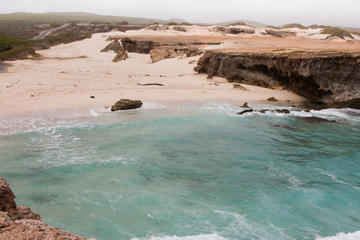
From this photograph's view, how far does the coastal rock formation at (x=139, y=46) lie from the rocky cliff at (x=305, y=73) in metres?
10.9

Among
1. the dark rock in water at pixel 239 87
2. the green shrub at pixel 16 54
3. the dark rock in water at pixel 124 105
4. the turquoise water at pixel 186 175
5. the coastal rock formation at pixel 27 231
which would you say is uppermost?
the coastal rock formation at pixel 27 231

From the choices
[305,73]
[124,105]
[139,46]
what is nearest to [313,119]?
[305,73]

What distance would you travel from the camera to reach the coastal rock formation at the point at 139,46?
2694 centimetres

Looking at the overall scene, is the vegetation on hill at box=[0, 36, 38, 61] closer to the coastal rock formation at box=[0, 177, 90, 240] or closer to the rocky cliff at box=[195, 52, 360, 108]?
the rocky cliff at box=[195, 52, 360, 108]

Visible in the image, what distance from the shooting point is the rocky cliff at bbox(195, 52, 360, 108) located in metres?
12.2

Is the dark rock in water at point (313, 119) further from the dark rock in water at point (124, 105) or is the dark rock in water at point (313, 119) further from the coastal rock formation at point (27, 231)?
the coastal rock formation at point (27, 231)

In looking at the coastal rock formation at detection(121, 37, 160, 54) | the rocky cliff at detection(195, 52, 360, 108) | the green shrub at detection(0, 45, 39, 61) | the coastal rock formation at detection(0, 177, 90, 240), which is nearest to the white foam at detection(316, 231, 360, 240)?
the coastal rock formation at detection(0, 177, 90, 240)

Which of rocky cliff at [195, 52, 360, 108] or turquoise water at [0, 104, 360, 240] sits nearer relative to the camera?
turquoise water at [0, 104, 360, 240]

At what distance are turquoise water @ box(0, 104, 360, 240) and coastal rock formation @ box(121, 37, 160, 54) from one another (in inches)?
662

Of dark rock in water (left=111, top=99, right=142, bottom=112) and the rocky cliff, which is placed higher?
the rocky cliff

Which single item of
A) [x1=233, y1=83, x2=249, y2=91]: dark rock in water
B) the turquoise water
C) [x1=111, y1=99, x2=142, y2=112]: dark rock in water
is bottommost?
the turquoise water

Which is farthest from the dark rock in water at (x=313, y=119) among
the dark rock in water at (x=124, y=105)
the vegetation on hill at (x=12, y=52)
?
the vegetation on hill at (x=12, y=52)

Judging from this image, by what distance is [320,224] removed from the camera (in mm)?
5188

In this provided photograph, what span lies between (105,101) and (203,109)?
3409mm
